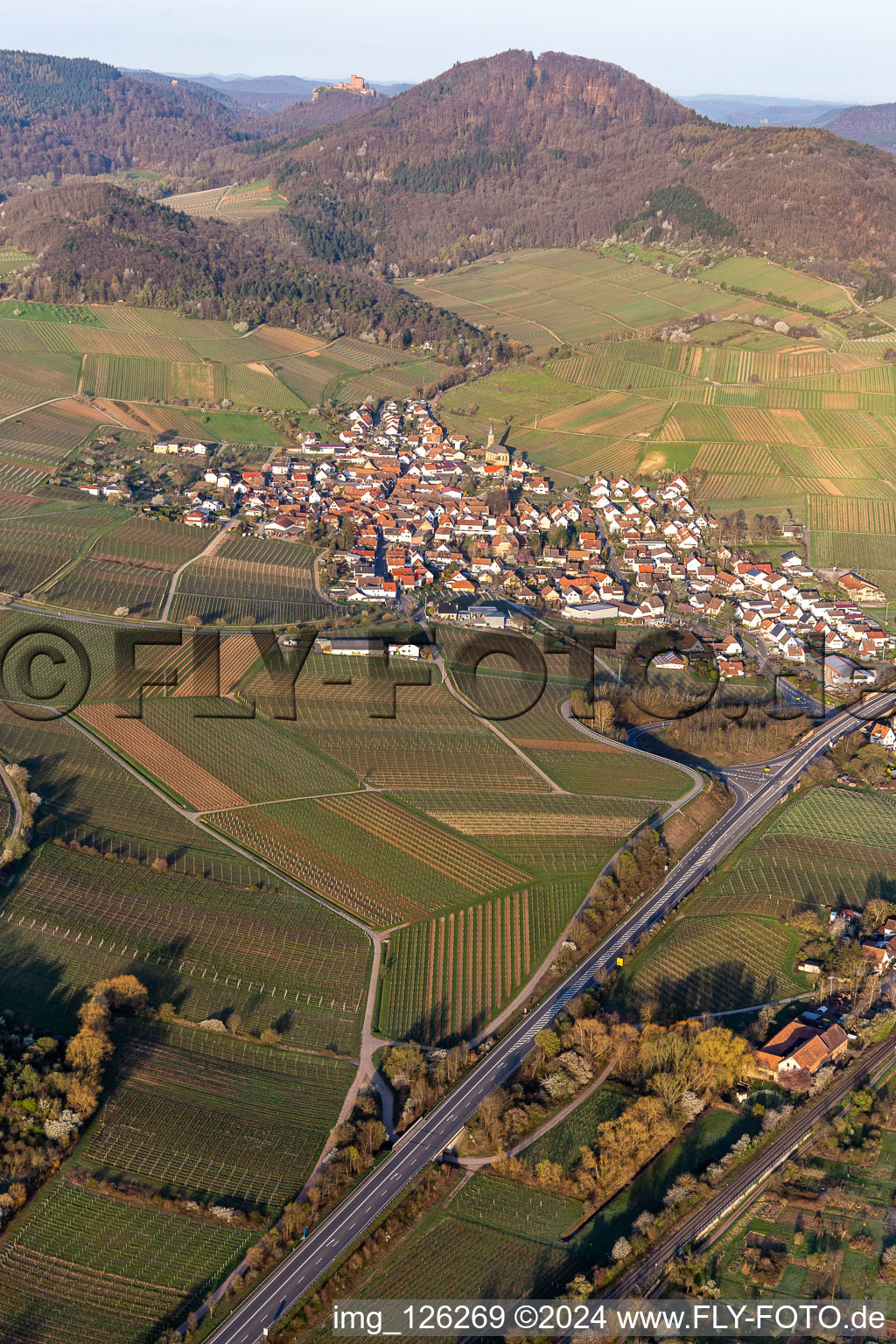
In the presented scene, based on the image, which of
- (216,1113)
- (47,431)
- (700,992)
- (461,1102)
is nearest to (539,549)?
(47,431)

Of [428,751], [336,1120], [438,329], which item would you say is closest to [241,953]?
[336,1120]

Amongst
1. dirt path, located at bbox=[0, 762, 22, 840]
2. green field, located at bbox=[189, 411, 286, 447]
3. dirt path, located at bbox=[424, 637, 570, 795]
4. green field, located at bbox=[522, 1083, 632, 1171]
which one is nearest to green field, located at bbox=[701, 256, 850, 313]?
green field, located at bbox=[189, 411, 286, 447]

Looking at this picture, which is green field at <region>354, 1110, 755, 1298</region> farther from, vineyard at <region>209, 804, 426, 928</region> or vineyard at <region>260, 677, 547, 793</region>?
vineyard at <region>260, 677, 547, 793</region>

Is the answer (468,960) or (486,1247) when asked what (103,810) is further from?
(486,1247)

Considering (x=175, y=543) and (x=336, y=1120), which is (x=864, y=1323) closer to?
(x=336, y=1120)

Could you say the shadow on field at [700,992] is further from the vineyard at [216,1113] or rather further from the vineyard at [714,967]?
the vineyard at [216,1113]

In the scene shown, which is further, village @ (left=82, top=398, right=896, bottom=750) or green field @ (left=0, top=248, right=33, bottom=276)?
green field @ (left=0, top=248, right=33, bottom=276)
